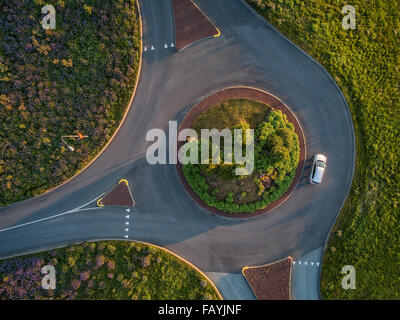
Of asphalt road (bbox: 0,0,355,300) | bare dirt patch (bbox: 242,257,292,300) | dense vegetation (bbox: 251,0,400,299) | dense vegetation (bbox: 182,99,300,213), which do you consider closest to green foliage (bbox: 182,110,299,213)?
dense vegetation (bbox: 182,99,300,213)

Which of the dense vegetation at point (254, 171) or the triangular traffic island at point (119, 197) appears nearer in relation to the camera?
the dense vegetation at point (254, 171)

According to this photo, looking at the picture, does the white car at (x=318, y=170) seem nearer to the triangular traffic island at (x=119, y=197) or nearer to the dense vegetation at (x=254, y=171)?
the dense vegetation at (x=254, y=171)

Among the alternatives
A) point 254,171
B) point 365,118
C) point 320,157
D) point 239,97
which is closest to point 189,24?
point 239,97

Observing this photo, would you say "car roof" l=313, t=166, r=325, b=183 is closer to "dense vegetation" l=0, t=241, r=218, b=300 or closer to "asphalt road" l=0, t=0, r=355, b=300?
"asphalt road" l=0, t=0, r=355, b=300

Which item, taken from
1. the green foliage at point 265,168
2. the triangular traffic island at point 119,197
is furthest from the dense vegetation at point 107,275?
the green foliage at point 265,168

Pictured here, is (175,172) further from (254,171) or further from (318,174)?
(318,174)

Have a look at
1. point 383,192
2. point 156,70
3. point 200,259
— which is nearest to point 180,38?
point 156,70
